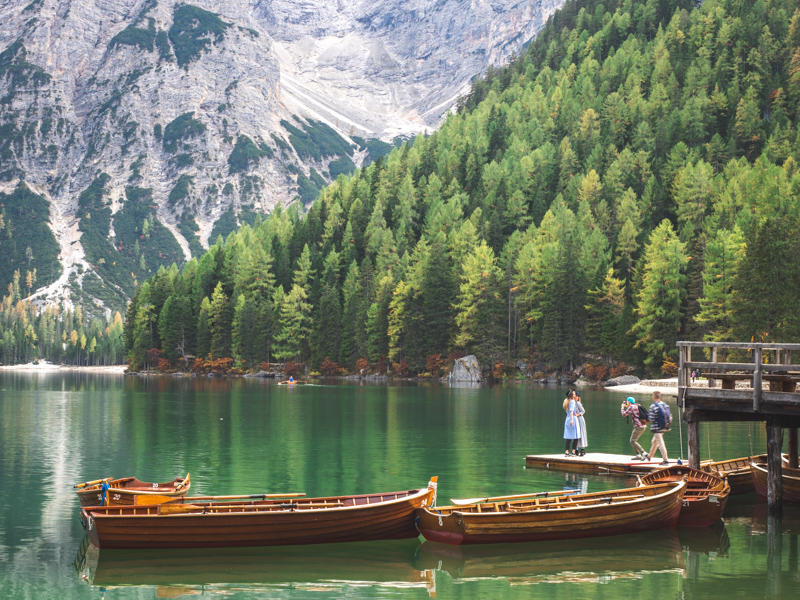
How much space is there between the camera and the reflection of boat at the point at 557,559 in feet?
75.7

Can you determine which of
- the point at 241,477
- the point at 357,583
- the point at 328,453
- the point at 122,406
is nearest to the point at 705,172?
the point at 122,406

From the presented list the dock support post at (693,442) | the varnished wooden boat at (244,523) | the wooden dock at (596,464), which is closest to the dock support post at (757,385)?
the dock support post at (693,442)

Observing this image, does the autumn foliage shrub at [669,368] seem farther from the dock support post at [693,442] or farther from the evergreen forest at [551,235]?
the dock support post at [693,442]

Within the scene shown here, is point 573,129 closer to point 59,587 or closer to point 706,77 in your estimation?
point 706,77

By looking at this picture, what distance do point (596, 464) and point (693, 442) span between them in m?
6.08

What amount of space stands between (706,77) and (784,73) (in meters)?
15.3

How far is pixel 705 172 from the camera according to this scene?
134375mm

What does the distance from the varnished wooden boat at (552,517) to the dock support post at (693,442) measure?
16.0 feet

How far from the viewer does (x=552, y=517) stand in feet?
84.5

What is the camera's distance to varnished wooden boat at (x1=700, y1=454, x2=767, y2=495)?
34219 millimetres

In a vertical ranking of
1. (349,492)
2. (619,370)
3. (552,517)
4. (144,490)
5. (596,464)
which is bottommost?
(349,492)

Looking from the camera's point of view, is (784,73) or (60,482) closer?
(60,482)

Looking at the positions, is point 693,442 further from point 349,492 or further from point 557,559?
point 349,492

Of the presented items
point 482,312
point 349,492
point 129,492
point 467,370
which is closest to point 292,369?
point 467,370
